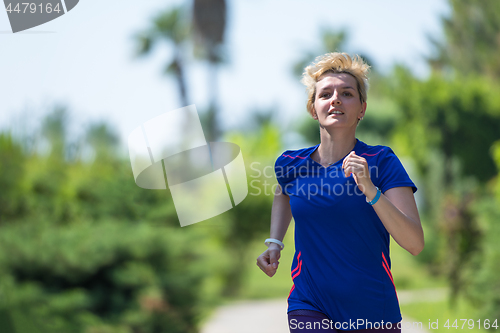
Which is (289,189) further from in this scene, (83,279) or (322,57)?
(83,279)

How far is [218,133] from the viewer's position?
20391 mm

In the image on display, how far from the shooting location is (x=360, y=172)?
5.83 ft

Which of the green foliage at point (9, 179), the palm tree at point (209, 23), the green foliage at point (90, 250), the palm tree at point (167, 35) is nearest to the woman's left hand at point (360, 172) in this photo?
the green foliage at point (90, 250)

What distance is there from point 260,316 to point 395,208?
27.4 feet

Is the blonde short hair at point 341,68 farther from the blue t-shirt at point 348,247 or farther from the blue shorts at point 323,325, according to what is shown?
the blue shorts at point 323,325

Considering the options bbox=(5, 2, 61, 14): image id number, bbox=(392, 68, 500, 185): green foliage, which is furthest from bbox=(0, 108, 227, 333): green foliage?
bbox=(392, 68, 500, 185): green foliage

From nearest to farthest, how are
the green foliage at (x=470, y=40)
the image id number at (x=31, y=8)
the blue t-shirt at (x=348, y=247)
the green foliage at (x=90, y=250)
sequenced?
the blue t-shirt at (x=348, y=247)
the image id number at (x=31, y=8)
the green foliage at (x=90, y=250)
the green foliage at (x=470, y=40)

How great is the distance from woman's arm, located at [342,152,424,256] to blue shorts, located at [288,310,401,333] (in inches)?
13.7

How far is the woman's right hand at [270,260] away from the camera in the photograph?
2.21 metres

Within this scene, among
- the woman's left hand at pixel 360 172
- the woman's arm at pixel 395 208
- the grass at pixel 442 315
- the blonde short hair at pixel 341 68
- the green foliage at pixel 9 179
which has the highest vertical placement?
the blonde short hair at pixel 341 68

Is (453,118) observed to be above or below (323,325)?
below

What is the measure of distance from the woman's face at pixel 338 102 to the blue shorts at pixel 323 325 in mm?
798

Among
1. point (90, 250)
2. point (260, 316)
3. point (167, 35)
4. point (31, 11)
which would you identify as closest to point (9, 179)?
point (90, 250)

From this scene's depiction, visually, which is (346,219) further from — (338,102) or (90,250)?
(90,250)
